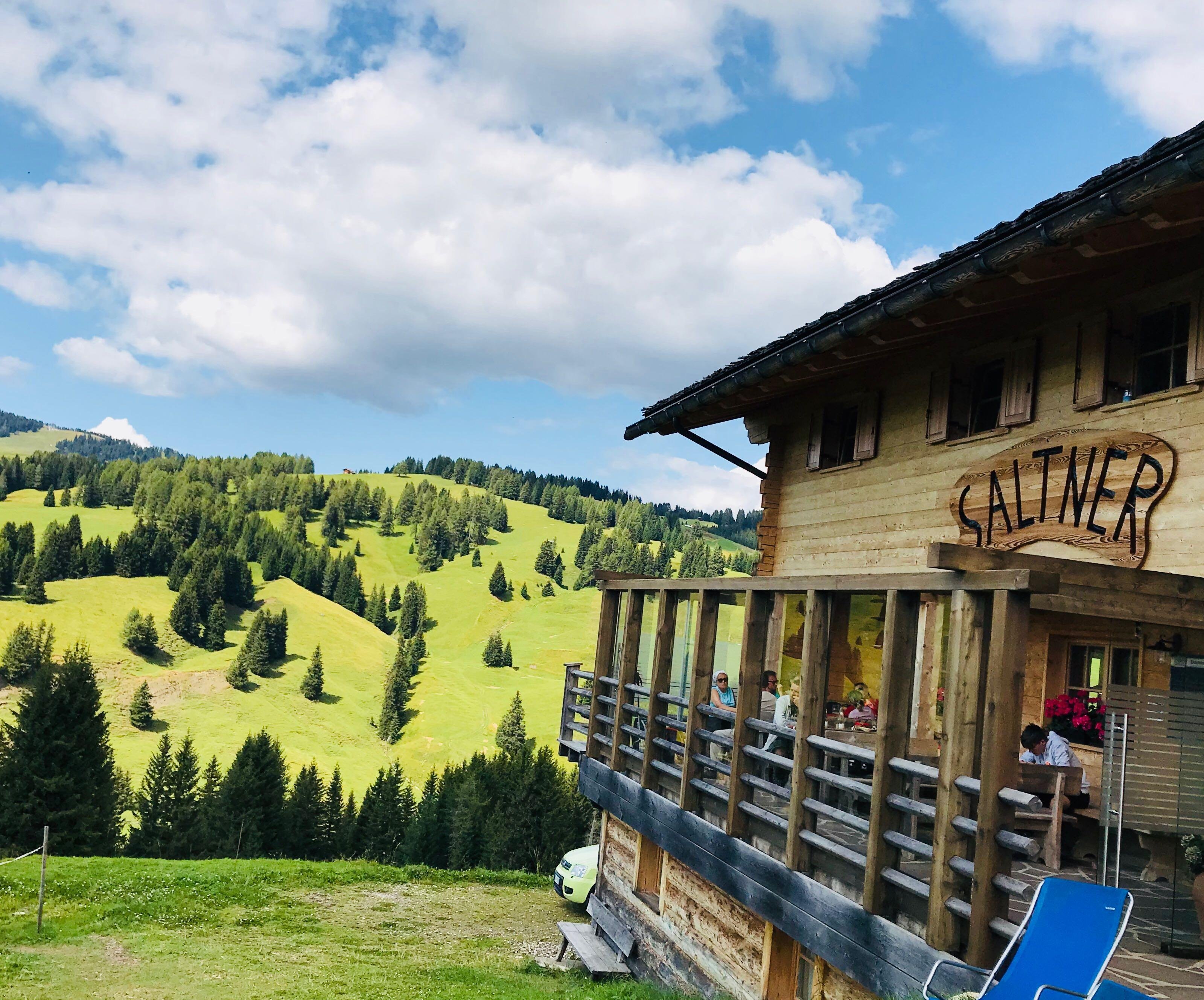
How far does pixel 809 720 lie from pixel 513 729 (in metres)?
97.3

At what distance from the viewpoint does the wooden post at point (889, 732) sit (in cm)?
604

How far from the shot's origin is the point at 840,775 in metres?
7.11

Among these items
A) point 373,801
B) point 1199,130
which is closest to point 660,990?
point 1199,130

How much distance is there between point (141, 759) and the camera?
83312 mm

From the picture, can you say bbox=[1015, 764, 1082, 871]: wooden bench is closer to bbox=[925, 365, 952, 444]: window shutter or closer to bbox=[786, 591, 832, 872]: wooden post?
bbox=[786, 591, 832, 872]: wooden post

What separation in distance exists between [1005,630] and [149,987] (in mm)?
12595

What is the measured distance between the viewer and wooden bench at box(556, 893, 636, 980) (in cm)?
1142

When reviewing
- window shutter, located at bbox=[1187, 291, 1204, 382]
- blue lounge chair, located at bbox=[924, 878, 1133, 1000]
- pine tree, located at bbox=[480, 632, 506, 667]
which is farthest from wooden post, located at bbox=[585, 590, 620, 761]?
pine tree, located at bbox=[480, 632, 506, 667]

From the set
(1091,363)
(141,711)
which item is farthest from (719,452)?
(141,711)

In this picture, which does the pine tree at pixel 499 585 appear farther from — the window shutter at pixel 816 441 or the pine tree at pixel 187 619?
the window shutter at pixel 816 441

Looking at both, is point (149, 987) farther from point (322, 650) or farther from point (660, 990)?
point (322, 650)

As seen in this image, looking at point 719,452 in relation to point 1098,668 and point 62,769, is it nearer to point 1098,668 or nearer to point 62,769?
point 1098,668

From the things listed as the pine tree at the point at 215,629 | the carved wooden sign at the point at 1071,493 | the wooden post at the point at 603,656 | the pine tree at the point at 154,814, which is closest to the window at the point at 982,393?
the carved wooden sign at the point at 1071,493

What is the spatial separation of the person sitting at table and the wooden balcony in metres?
0.91
